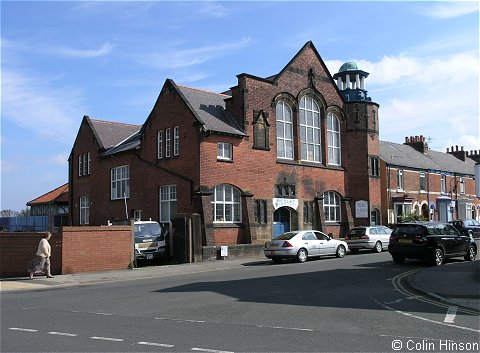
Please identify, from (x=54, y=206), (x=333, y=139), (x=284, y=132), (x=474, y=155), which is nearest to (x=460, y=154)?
(x=474, y=155)

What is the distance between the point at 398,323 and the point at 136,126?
36.5 m

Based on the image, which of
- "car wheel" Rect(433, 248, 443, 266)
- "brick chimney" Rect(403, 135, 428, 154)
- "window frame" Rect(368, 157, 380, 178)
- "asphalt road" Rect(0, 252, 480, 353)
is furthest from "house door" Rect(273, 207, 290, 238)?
"brick chimney" Rect(403, 135, 428, 154)

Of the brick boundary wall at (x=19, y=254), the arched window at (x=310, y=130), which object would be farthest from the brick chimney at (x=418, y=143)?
the brick boundary wall at (x=19, y=254)

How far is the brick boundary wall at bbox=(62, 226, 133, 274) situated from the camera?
20.2 m

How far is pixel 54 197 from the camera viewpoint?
49.0m

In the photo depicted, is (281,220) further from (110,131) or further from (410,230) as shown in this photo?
(110,131)

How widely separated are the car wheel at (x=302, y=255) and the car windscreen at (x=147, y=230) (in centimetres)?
694

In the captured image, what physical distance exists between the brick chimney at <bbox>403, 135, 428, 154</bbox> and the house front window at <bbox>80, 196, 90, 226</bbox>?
110 feet

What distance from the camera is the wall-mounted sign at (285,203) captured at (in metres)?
30.5

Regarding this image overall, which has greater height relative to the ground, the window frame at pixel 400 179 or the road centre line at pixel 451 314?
the window frame at pixel 400 179

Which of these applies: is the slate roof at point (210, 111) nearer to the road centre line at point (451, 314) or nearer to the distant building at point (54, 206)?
the road centre line at point (451, 314)

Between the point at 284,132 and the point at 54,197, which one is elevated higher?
the point at 284,132

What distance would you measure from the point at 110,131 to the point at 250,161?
53.5 feet

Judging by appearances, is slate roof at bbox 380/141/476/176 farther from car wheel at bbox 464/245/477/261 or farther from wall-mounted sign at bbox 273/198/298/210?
car wheel at bbox 464/245/477/261
